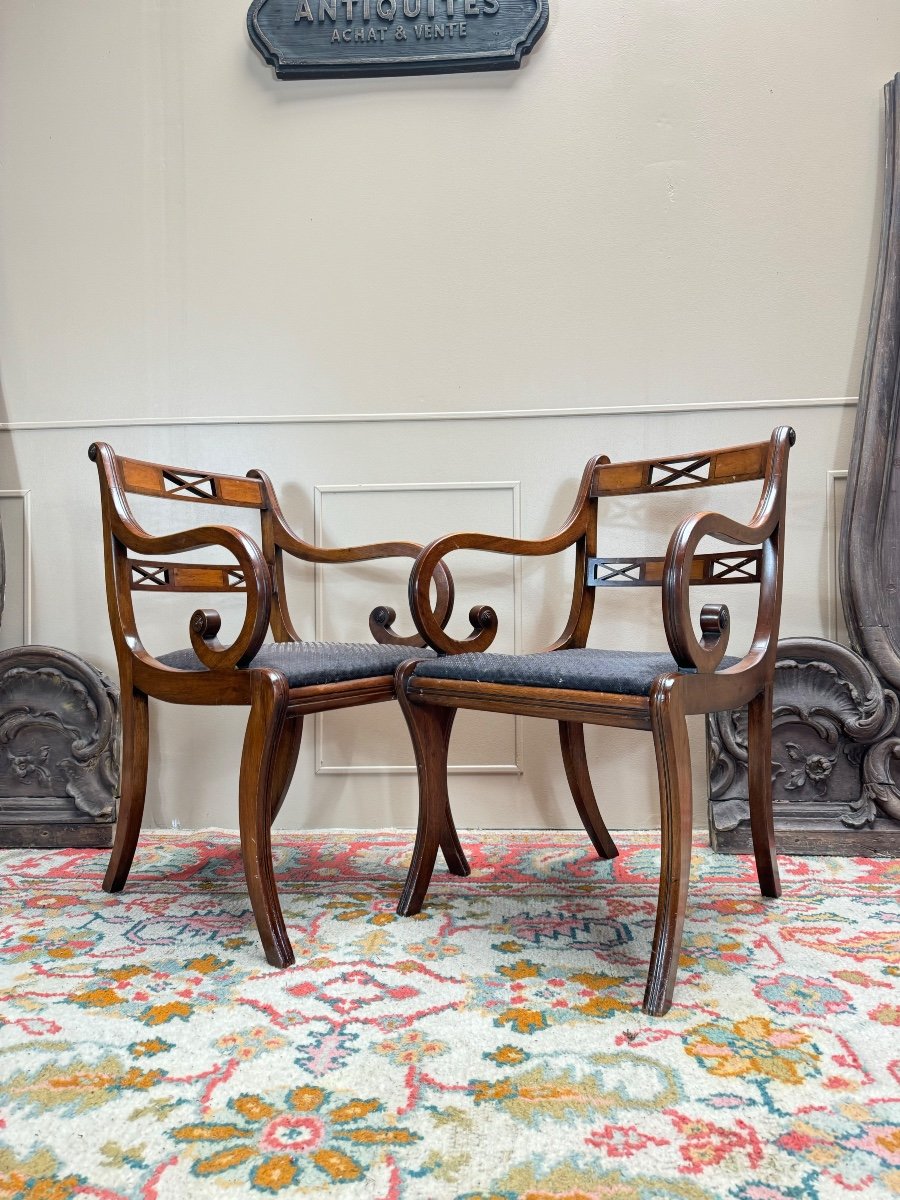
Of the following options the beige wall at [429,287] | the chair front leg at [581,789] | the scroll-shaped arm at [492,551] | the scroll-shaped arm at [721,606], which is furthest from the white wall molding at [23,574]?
the scroll-shaped arm at [721,606]

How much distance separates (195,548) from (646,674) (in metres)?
0.91

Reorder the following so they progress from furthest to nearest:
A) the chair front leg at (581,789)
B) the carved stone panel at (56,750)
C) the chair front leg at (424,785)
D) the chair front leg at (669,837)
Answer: the carved stone panel at (56,750) < the chair front leg at (581,789) < the chair front leg at (424,785) < the chair front leg at (669,837)

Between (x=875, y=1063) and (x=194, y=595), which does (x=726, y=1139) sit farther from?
(x=194, y=595)

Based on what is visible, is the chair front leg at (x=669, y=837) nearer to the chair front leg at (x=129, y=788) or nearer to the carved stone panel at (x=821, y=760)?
the carved stone panel at (x=821, y=760)

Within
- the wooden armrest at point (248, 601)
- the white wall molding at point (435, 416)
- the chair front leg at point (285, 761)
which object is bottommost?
the chair front leg at point (285, 761)

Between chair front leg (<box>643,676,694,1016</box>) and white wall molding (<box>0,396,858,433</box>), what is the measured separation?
1187 mm

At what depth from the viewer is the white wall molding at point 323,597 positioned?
2.23 m

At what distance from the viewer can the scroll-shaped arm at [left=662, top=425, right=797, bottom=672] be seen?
1260mm

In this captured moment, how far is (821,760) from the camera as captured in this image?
6.49 ft

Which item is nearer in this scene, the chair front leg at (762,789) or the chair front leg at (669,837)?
the chair front leg at (669,837)

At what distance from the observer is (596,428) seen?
2.22 meters

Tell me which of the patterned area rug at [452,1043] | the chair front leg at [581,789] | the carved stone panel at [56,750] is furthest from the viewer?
the carved stone panel at [56,750]

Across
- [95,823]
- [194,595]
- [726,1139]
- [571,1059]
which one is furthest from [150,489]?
[726,1139]

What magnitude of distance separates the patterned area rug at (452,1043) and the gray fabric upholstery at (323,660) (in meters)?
0.49
